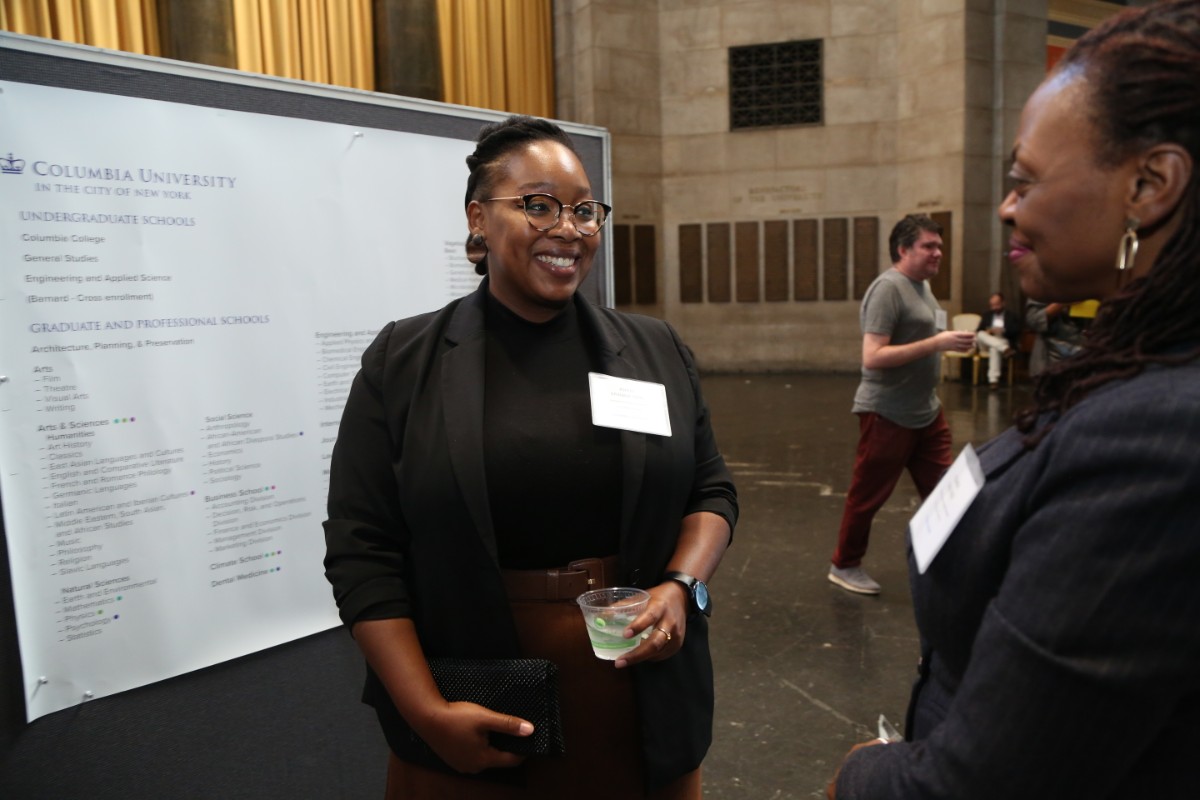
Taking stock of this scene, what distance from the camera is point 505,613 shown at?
1405 millimetres

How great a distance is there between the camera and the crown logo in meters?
1.52

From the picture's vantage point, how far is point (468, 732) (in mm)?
1321

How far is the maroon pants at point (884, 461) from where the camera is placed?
12.4 feet

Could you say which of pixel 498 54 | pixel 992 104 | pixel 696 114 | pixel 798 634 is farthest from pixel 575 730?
pixel 696 114

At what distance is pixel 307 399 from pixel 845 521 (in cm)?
279

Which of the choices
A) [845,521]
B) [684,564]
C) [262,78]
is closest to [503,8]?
[845,521]

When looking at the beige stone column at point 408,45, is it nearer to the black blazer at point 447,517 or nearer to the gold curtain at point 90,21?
the gold curtain at point 90,21

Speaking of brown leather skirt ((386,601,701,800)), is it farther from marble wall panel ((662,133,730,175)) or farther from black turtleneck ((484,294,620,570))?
marble wall panel ((662,133,730,175))

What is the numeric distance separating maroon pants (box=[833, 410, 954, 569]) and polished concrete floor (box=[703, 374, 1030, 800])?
14.9 inches

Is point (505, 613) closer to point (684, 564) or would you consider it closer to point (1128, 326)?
point (684, 564)

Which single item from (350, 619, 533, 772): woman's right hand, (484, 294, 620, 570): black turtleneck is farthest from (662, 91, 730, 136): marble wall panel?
Result: (350, 619, 533, 772): woman's right hand

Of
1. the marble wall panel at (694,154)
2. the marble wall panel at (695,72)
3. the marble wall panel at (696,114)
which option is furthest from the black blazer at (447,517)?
the marble wall panel at (695,72)

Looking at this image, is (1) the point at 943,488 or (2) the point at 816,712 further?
(2) the point at 816,712

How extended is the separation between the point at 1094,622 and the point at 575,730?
934mm
